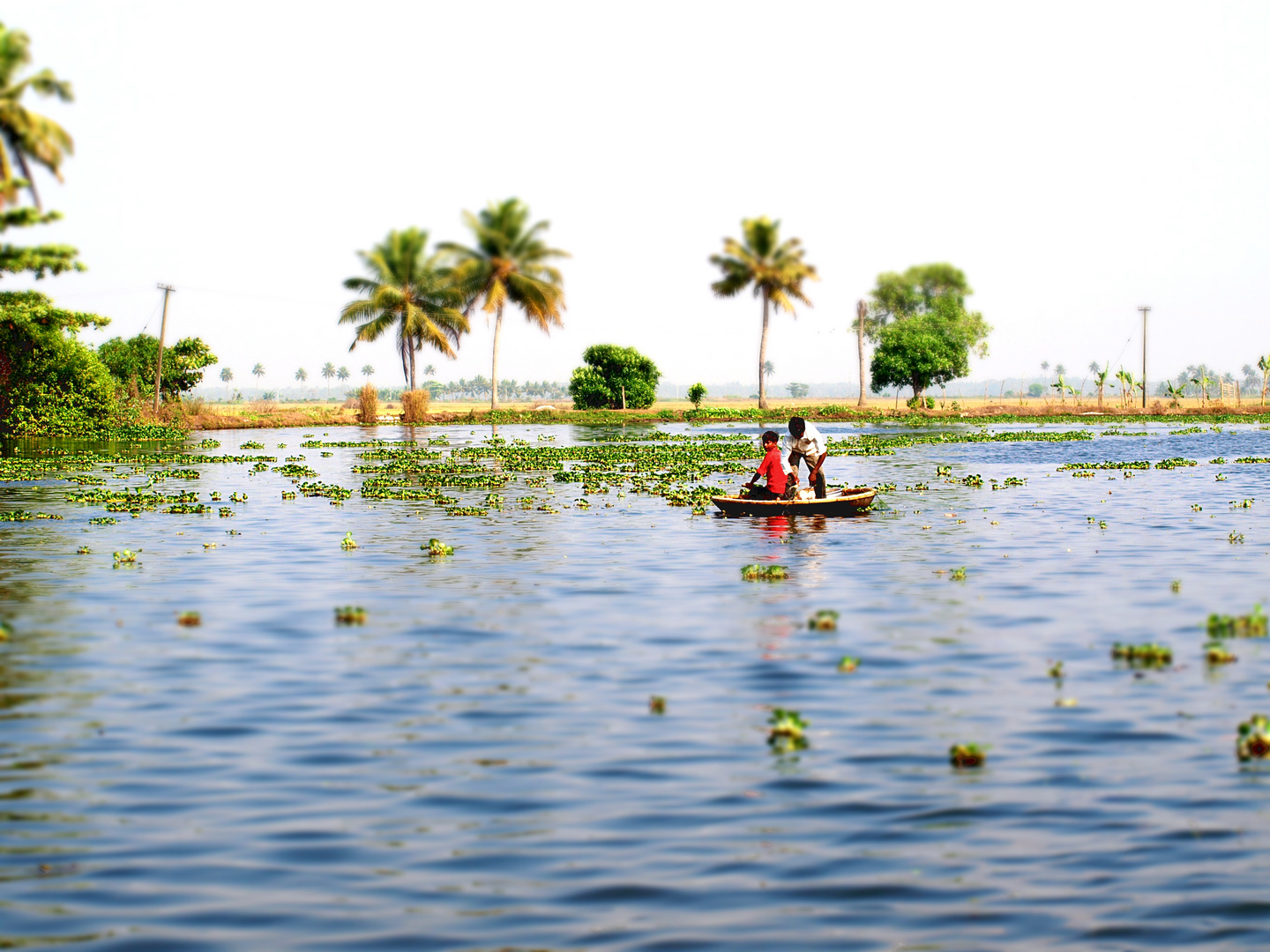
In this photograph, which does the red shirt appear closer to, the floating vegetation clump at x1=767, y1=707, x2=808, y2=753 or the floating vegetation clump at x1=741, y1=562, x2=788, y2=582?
the floating vegetation clump at x1=741, y1=562, x2=788, y2=582

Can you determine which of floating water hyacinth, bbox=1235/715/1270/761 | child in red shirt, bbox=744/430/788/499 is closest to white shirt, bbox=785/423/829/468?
child in red shirt, bbox=744/430/788/499

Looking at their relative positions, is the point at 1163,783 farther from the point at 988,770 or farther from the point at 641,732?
the point at 641,732

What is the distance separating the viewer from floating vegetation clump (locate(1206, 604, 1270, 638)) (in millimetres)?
13344

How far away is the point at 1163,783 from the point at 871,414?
90103 mm

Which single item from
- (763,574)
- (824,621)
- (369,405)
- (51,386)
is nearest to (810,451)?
(763,574)

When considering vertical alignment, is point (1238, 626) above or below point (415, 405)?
below

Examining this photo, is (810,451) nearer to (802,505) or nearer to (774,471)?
(774,471)

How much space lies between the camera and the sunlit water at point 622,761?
21.1 feet

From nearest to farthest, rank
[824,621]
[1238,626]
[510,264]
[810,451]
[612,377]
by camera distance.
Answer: [1238,626] < [824,621] < [810,451] < [510,264] < [612,377]

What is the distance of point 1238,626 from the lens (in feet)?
44.4

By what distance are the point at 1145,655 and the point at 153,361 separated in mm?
82266

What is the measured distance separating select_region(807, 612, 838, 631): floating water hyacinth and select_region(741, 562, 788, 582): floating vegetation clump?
353 centimetres

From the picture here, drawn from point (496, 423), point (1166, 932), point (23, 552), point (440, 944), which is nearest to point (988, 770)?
point (1166, 932)

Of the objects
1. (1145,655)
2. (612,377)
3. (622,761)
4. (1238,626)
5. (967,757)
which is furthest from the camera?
(612,377)
